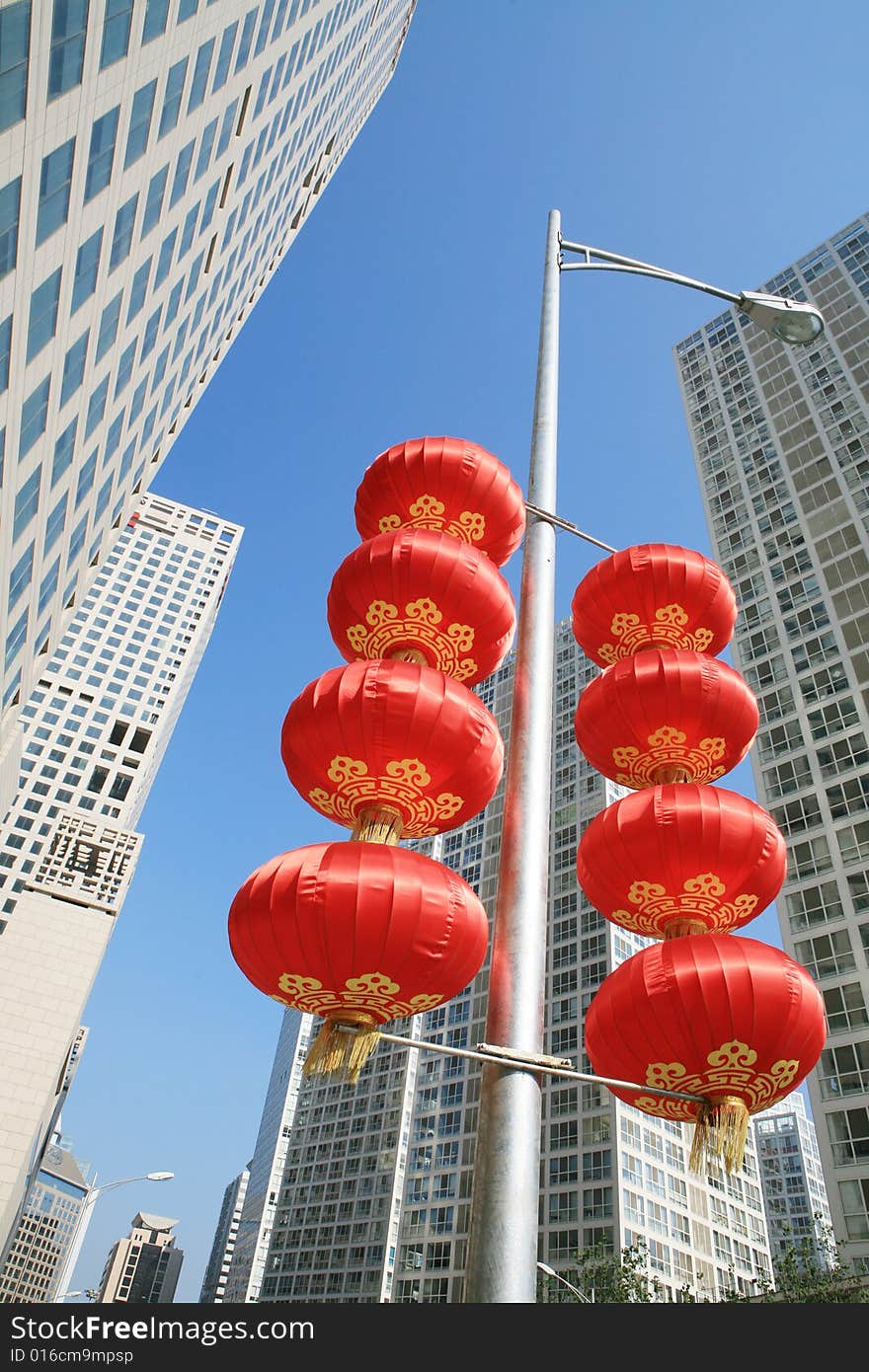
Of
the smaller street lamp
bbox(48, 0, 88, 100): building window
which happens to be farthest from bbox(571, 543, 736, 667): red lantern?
bbox(48, 0, 88, 100): building window

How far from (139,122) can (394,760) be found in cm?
2439

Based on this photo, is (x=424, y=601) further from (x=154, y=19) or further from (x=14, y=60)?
(x=154, y=19)

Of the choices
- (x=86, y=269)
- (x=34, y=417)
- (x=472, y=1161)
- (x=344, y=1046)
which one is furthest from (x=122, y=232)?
(x=472, y=1161)

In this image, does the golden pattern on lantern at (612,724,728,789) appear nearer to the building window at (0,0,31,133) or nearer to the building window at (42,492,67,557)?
the building window at (0,0,31,133)

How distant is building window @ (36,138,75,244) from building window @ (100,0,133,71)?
235 cm

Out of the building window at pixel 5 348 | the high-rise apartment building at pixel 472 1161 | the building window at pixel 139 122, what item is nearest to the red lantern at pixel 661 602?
the building window at pixel 5 348

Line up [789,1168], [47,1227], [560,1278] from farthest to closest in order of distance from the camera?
[47,1227] → [789,1168] → [560,1278]

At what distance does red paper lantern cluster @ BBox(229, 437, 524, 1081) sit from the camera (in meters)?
4.59

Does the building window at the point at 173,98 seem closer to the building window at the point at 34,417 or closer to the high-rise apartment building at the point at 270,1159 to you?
the building window at the point at 34,417

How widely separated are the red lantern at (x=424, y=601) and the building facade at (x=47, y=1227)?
169 metres

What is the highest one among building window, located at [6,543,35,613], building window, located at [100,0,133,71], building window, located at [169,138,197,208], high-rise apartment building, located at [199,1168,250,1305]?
high-rise apartment building, located at [199,1168,250,1305]

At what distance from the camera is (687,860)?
5.39 meters

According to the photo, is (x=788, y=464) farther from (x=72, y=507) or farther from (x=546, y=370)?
(x=546, y=370)

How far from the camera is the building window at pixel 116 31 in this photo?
61.8ft
